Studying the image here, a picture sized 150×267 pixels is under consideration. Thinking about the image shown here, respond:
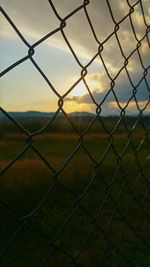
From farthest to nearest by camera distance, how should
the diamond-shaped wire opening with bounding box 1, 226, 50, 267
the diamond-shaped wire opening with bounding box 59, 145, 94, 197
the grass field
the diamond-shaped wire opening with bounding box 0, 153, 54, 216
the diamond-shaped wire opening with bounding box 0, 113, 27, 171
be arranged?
the diamond-shaped wire opening with bounding box 0, 113, 27, 171 < the diamond-shaped wire opening with bounding box 59, 145, 94, 197 < the diamond-shaped wire opening with bounding box 0, 153, 54, 216 < the diamond-shaped wire opening with bounding box 1, 226, 50, 267 < the grass field

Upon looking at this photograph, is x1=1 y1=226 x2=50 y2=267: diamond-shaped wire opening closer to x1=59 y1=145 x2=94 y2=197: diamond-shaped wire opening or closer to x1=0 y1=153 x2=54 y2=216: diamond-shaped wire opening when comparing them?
x1=0 y1=153 x2=54 y2=216: diamond-shaped wire opening

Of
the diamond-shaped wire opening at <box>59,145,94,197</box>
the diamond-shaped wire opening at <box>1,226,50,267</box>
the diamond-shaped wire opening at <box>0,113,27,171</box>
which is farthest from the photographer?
the diamond-shaped wire opening at <box>0,113,27,171</box>

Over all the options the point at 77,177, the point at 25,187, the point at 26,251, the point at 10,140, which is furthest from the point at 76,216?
the point at 10,140

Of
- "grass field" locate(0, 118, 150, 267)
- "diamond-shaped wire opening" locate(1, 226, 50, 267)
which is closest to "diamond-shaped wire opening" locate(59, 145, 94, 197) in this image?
"grass field" locate(0, 118, 150, 267)

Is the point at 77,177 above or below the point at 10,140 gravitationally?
below

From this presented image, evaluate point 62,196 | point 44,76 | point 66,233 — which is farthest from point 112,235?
point 44,76

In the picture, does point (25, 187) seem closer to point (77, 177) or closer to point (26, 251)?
point (77, 177)

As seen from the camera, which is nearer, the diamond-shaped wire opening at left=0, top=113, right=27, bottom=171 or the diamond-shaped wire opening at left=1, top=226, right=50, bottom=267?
the diamond-shaped wire opening at left=1, top=226, right=50, bottom=267

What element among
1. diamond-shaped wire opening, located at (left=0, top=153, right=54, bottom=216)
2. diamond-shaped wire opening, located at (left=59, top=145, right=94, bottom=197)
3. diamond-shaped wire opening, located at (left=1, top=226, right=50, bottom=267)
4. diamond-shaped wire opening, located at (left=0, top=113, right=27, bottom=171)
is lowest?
diamond-shaped wire opening, located at (left=1, top=226, right=50, bottom=267)

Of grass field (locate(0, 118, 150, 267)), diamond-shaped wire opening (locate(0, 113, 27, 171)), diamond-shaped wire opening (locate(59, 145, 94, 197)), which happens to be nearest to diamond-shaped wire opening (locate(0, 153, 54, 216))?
grass field (locate(0, 118, 150, 267))

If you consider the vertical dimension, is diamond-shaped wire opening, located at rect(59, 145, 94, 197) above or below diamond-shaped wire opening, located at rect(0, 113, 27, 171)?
below

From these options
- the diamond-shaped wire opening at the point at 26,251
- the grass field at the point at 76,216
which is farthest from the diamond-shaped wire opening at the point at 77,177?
the diamond-shaped wire opening at the point at 26,251

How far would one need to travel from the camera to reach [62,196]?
9586mm

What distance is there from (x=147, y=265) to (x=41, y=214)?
3.85 metres
